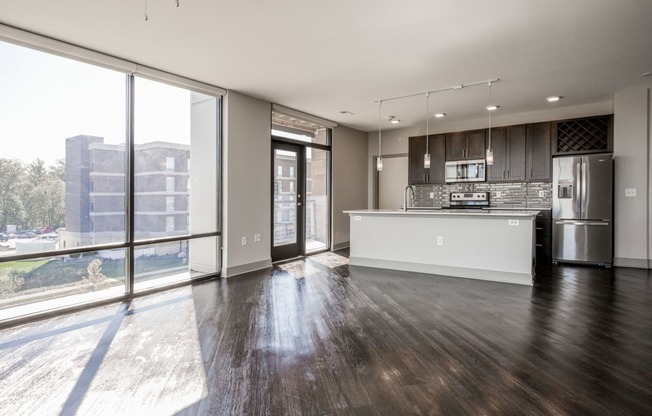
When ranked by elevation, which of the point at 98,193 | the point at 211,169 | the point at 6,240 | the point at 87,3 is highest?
the point at 87,3

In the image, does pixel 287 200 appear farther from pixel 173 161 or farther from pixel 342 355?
pixel 342 355

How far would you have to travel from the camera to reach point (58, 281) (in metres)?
3.49

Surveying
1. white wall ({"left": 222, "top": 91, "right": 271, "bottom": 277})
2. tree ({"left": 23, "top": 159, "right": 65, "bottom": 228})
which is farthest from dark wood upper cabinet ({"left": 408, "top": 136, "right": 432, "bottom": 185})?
tree ({"left": 23, "top": 159, "right": 65, "bottom": 228})

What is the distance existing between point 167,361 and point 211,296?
164 cm

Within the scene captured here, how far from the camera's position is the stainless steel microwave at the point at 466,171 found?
6.73 m

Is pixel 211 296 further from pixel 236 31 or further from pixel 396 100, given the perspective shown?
pixel 396 100

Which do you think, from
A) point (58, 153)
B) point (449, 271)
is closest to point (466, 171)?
point (449, 271)

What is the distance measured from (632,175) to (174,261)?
267 inches

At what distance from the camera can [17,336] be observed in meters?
2.89

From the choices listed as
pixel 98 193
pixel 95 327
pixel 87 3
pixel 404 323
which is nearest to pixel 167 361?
pixel 95 327

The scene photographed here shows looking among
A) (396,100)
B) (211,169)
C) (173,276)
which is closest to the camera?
(173,276)

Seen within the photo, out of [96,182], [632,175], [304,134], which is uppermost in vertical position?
[304,134]

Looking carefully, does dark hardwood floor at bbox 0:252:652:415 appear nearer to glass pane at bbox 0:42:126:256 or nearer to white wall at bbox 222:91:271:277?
glass pane at bbox 0:42:126:256

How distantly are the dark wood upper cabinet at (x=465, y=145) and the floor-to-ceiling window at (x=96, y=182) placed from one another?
455 centimetres
